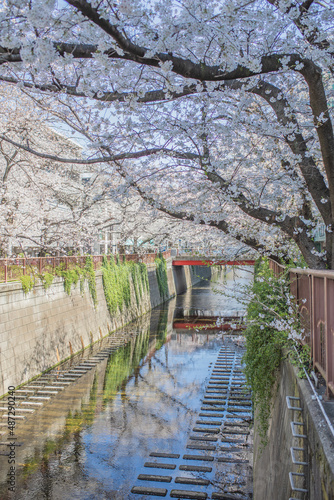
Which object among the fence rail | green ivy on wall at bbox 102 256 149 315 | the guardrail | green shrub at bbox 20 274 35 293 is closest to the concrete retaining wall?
the fence rail

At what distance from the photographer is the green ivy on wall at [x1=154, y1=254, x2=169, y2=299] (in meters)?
45.2

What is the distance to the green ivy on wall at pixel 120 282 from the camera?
95.7 feet

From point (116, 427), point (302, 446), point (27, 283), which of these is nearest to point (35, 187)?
point (27, 283)

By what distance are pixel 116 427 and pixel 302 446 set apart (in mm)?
10708

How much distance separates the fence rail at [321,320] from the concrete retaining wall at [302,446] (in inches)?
11.9

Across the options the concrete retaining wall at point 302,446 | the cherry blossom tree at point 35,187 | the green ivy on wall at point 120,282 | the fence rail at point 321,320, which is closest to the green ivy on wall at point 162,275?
the green ivy on wall at point 120,282

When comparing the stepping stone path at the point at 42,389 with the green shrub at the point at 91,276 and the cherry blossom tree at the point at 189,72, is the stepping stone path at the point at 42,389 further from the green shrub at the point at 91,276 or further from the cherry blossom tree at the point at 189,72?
the cherry blossom tree at the point at 189,72

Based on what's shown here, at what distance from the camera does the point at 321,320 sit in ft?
15.5

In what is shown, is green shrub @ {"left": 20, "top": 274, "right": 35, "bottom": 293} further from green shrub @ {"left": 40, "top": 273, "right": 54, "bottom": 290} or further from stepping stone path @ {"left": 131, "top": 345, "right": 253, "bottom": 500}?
stepping stone path @ {"left": 131, "top": 345, "right": 253, "bottom": 500}

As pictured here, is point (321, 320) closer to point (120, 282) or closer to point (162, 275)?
point (120, 282)

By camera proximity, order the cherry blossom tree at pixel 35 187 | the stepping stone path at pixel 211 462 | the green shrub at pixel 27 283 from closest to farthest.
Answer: the stepping stone path at pixel 211 462, the cherry blossom tree at pixel 35 187, the green shrub at pixel 27 283

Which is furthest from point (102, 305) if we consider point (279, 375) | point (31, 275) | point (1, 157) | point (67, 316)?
point (279, 375)

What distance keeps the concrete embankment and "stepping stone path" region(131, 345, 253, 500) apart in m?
4.69

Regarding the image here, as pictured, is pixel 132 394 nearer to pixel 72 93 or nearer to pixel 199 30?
pixel 72 93
